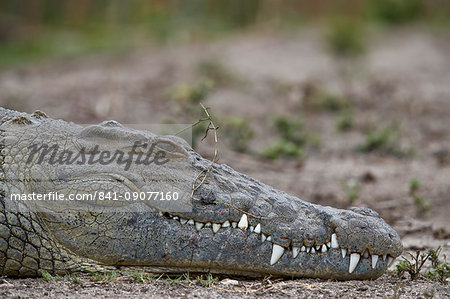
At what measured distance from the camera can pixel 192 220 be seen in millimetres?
3531

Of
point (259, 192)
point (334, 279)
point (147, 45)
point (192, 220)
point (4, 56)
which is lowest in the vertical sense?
point (334, 279)

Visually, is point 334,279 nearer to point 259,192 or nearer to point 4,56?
point 259,192

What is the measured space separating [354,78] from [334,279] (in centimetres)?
961

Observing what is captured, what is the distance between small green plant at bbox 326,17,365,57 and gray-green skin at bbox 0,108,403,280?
1013 centimetres

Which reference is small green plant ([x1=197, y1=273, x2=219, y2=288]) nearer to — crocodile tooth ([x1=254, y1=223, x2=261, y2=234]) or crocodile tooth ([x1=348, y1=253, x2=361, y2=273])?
crocodile tooth ([x1=254, y1=223, x2=261, y2=234])

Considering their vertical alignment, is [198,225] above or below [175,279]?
above

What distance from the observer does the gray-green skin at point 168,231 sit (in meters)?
3.51

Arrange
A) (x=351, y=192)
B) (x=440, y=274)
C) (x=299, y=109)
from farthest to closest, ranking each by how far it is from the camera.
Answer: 1. (x=299, y=109)
2. (x=351, y=192)
3. (x=440, y=274)

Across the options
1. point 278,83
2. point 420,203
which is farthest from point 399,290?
point 278,83

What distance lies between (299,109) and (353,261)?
7.42 meters

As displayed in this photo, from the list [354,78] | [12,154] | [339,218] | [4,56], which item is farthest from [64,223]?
[4,56]

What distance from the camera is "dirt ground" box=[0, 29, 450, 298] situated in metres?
3.53

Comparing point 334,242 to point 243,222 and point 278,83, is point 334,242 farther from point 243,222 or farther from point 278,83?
point 278,83

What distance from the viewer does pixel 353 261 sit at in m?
3.57
